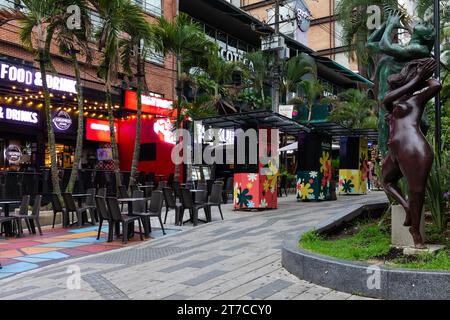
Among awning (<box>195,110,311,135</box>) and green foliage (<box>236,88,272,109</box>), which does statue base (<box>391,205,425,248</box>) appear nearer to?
awning (<box>195,110,311,135</box>)

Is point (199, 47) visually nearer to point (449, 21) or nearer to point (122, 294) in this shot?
point (449, 21)

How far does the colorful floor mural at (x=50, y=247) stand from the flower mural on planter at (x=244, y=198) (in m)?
3.82

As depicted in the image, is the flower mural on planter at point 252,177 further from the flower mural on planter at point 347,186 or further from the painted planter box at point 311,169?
the flower mural on planter at point 347,186

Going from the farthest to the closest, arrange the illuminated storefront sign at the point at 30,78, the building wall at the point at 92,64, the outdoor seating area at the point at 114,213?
the building wall at the point at 92,64 → the illuminated storefront sign at the point at 30,78 → the outdoor seating area at the point at 114,213

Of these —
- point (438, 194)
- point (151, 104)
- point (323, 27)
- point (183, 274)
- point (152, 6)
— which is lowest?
point (183, 274)

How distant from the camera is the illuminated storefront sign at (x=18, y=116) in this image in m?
16.7

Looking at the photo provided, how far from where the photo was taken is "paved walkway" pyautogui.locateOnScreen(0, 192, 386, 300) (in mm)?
5262

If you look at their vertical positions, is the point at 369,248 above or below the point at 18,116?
below

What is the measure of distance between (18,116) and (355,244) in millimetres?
14586

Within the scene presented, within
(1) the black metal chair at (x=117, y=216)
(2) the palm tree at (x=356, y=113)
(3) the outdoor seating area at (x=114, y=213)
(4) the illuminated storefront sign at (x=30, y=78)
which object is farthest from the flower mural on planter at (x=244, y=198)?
(2) the palm tree at (x=356, y=113)

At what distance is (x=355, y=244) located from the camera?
6.59 m

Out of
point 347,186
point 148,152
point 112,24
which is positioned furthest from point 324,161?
point 112,24

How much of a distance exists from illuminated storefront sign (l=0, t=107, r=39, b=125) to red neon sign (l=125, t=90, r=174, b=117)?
13.4 ft

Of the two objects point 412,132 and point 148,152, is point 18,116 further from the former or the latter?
point 412,132
